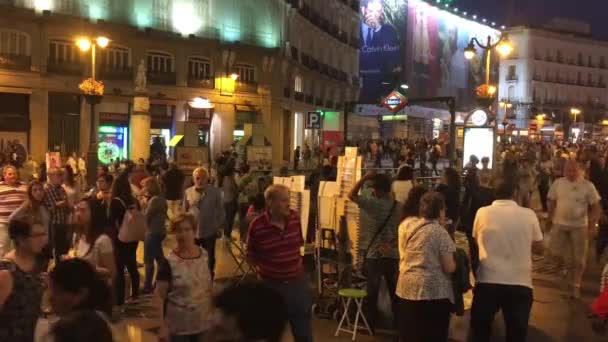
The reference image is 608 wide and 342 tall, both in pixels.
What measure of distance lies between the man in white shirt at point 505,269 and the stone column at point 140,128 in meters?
26.3

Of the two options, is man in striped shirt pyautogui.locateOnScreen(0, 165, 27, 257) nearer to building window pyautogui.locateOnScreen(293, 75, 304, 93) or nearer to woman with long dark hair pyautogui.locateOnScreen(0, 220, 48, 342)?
woman with long dark hair pyautogui.locateOnScreen(0, 220, 48, 342)

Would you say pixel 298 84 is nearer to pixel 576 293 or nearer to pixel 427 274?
pixel 576 293

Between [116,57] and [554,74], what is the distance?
6651 centimetres

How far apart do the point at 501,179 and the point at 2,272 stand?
13.1 ft

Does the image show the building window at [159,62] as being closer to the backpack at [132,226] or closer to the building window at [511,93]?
the backpack at [132,226]

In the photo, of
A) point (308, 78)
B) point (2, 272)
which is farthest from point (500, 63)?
point (2, 272)

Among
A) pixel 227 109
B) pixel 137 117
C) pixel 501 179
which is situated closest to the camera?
pixel 501 179

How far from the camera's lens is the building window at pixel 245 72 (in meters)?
A: 38.2

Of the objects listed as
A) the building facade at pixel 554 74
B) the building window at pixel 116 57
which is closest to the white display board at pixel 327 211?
the building window at pixel 116 57

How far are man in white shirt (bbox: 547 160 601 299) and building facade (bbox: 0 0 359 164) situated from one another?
17780 mm

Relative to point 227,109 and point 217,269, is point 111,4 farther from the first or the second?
point 217,269

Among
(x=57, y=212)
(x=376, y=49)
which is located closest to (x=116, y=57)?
(x=57, y=212)

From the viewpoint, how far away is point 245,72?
3856cm

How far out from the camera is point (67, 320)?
9.59 ft
